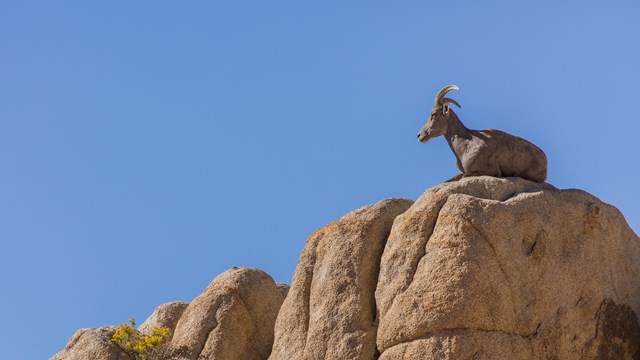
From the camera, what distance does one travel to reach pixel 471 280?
19.0m

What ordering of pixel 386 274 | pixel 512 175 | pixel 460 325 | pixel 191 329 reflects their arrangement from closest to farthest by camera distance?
pixel 460 325
pixel 386 274
pixel 512 175
pixel 191 329

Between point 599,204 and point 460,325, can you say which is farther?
point 599,204

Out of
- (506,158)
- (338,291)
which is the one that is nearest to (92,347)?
(338,291)

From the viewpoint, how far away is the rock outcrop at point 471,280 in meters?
19.0

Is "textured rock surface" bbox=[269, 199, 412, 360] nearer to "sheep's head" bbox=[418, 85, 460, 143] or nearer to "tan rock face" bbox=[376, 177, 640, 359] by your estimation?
"tan rock face" bbox=[376, 177, 640, 359]

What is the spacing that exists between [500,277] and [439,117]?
556 centimetres

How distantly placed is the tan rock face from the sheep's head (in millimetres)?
2682

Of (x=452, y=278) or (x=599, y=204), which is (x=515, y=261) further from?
(x=599, y=204)

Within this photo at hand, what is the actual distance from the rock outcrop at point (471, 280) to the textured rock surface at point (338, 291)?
0.08 feet

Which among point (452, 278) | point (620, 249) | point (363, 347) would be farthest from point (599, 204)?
point (363, 347)

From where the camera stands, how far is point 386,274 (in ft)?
67.1

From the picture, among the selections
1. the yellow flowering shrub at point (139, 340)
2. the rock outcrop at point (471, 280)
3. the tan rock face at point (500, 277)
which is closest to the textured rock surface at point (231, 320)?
the yellow flowering shrub at point (139, 340)

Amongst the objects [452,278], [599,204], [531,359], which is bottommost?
[531,359]

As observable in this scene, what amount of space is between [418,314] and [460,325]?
31.4 inches
